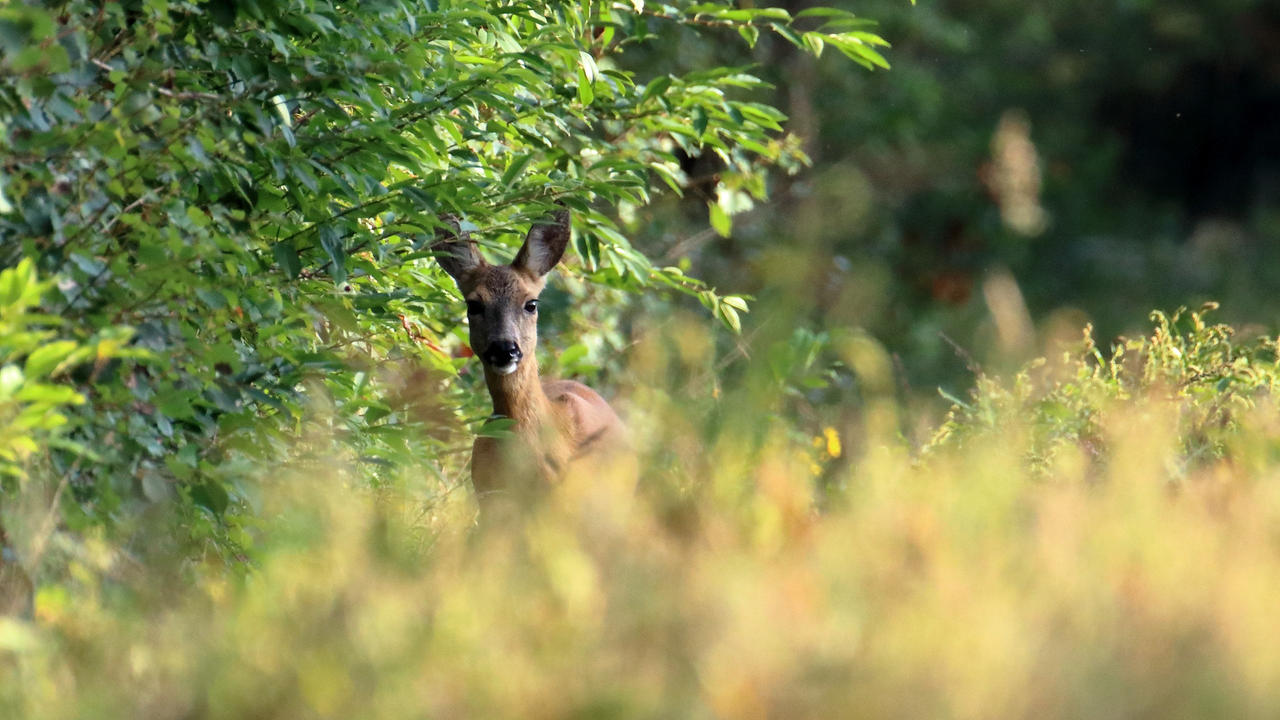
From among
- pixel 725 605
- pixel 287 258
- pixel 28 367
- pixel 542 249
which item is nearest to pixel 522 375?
pixel 542 249

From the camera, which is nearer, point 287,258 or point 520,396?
point 287,258

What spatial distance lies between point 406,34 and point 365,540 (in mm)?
1926

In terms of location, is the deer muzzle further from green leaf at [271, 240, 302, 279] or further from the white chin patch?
green leaf at [271, 240, 302, 279]

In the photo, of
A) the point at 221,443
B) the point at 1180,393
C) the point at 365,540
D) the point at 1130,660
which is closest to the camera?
the point at 1130,660

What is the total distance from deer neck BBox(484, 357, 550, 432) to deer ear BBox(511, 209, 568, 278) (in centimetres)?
53

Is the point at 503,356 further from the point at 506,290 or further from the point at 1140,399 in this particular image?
the point at 1140,399

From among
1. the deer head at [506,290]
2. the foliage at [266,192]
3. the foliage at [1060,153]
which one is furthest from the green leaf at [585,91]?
the foliage at [1060,153]

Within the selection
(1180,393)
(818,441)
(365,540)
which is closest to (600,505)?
(365,540)

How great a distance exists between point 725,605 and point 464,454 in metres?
4.52

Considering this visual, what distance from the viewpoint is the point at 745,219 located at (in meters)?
14.5

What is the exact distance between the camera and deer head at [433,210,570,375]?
6274 millimetres

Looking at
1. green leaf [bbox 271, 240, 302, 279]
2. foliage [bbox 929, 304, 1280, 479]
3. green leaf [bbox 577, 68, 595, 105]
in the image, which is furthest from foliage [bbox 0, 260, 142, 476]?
foliage [bbox 929, 304, 1280, 479]

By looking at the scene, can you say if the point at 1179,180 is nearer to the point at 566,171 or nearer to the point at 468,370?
the point at 468,370

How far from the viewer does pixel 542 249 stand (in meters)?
6.64
